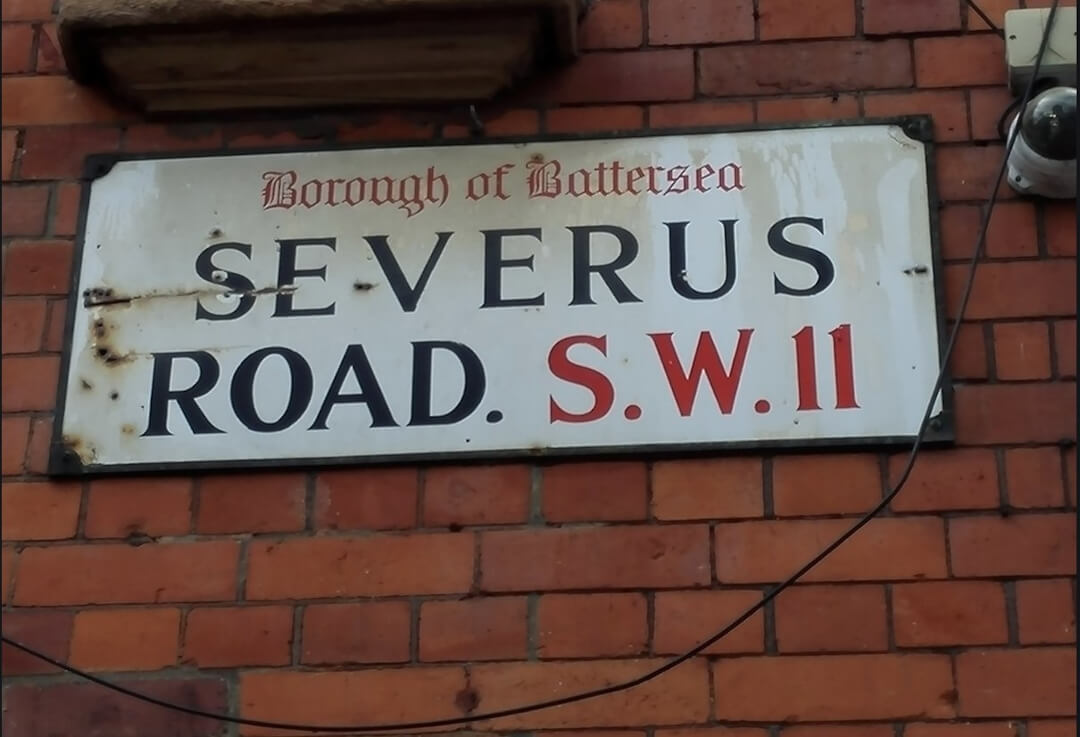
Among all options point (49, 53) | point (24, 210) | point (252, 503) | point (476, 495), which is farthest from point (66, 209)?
point (476, 495)

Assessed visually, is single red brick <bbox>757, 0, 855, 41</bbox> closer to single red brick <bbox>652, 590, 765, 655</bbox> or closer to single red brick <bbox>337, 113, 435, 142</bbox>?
single red brick <bbox>337, 113, 435, 142</bbox>

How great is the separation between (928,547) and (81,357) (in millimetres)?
1200

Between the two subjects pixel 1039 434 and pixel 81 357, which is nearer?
pixel 1039 434

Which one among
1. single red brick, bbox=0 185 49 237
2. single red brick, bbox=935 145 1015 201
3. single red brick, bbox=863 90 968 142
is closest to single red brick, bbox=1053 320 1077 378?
single red brick, bbox=935 145 1015 201

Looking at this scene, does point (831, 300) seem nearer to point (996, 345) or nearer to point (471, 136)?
point (996, 345)

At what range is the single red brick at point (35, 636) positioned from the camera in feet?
7.09

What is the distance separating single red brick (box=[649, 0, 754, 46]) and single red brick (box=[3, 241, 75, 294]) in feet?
3.07

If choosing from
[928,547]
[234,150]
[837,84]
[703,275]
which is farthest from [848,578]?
[234,150]

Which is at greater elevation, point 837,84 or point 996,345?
point 837,84

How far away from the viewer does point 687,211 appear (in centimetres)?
232

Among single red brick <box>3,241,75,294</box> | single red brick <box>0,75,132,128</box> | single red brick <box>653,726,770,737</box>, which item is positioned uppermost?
single red brick <box>0,75,132,128</box>

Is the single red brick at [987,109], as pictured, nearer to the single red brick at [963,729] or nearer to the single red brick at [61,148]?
the single red brick at [963,729]

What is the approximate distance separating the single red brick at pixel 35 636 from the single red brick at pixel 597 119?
3.24ft

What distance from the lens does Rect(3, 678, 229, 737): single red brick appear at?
2107 mm
